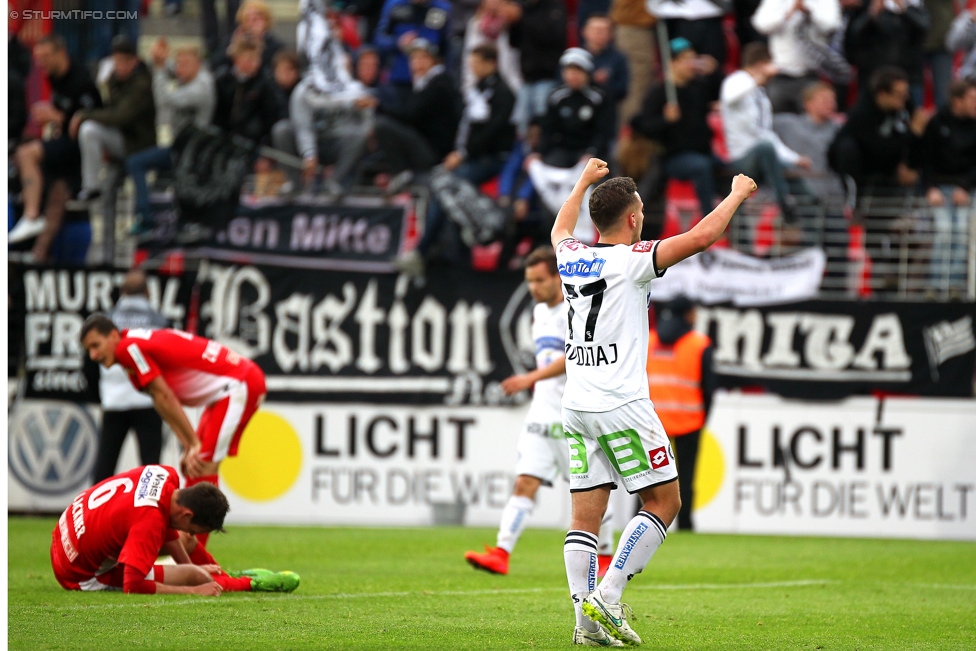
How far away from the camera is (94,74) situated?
55.0ft

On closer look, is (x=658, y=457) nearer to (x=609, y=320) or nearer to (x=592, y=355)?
(x=592, y=355)

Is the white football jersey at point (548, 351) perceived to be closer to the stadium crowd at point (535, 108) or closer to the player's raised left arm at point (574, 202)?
the player's raised left arm at point (574, 202)

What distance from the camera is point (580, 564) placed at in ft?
20.4

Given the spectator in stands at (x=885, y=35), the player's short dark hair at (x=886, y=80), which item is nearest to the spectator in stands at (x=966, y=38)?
the spectator in stands at (x=885, y=35)

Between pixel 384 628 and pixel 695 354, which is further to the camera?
pixel 695 354

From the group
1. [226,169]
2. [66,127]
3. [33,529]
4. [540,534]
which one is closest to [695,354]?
[540,534]

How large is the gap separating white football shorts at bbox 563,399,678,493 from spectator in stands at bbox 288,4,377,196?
9578 mm

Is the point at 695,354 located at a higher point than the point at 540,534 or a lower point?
higher

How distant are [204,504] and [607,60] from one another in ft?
31.4

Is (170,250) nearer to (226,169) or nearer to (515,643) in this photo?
(226,169)

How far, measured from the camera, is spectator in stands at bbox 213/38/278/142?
15.9 m

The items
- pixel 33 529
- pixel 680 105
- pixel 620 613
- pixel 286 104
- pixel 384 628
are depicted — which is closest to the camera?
pixel 620 613

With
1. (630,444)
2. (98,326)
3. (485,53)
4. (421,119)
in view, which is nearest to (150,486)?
(98,326)

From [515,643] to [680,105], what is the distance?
956 centimetres
